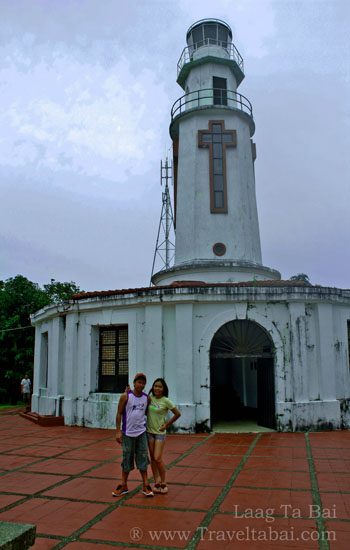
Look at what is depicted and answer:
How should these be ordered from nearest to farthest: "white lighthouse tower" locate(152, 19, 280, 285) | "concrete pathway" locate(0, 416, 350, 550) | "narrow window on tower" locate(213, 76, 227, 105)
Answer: "concrete pathway" locate(0, 416, 350, 550) < "white lighthouse tower" locate(152, 19, 280, 285) < "narrow window on tower" locate(213, 76, 227, 105)

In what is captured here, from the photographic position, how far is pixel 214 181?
16.0 metres

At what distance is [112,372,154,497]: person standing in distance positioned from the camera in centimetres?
578

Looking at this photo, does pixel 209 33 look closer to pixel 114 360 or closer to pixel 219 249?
pixel 219 249

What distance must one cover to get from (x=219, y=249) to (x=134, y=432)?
1038 cm

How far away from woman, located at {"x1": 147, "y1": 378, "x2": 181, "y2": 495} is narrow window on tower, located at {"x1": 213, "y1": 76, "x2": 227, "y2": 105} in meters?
14.1

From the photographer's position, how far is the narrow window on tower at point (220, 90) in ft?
56.4

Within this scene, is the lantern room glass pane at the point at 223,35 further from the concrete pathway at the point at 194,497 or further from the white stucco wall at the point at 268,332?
the concrete pathway at the point at 194,497

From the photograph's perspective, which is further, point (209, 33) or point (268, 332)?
point (209, 33)

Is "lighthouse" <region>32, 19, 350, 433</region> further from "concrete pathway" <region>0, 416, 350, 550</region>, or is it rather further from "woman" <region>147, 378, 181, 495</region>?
"woman" <region>147, 378, 181, 495</region>

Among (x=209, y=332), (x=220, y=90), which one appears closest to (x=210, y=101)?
(x=220, y=90)

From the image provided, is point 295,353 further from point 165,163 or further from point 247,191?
point 165,163

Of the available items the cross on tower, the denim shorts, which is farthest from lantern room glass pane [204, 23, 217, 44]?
the denim shorts

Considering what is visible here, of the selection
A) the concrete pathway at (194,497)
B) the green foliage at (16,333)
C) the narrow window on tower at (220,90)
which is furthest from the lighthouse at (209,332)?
the green foliage at (16,333)

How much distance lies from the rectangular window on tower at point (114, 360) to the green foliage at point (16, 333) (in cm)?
1038
